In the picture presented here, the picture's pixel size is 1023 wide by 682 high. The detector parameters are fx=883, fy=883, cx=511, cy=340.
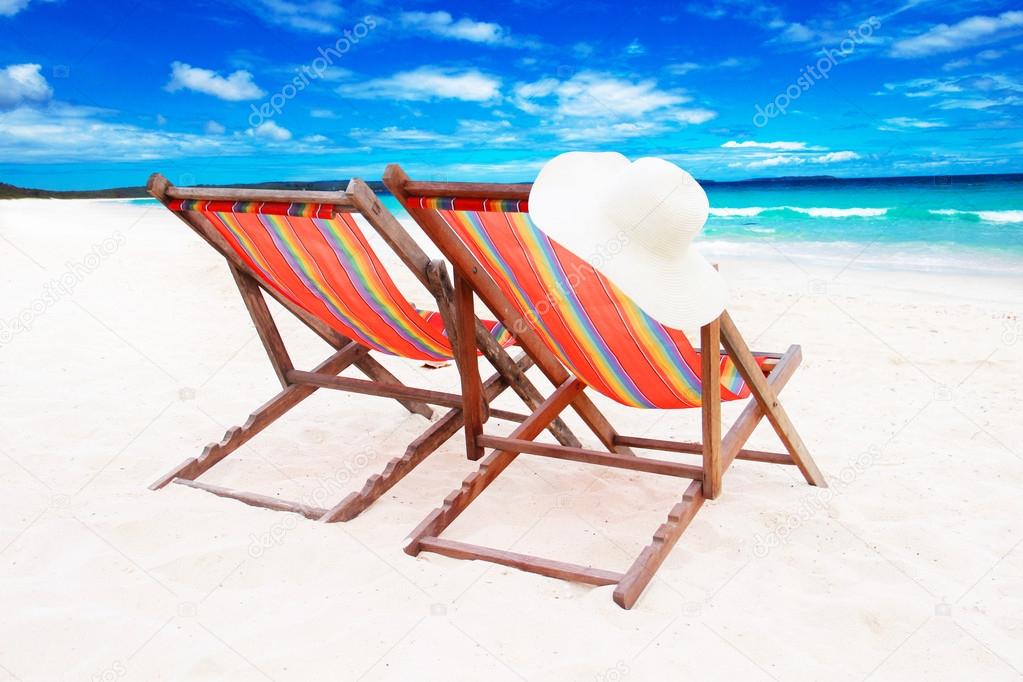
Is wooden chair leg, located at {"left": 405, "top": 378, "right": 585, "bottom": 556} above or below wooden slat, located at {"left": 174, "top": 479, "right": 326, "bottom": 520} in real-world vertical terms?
below

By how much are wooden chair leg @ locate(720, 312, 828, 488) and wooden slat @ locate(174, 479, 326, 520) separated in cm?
129

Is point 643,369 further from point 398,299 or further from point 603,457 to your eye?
point 398,299

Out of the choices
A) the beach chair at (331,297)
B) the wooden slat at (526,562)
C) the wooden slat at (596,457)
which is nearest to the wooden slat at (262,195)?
the beach chair at (331,297)

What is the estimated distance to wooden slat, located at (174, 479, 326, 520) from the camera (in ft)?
8.70

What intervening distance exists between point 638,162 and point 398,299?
0.94m

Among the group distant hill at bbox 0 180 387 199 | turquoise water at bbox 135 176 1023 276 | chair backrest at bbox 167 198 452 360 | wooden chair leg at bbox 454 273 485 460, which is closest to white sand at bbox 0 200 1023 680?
wooden chair leg at bbox 454 273 485 460

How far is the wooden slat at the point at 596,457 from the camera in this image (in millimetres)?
2465

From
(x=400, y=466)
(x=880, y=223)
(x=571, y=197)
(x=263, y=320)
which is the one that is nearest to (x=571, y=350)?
(x=571, y=197)

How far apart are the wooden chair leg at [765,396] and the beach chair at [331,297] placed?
0.75 m

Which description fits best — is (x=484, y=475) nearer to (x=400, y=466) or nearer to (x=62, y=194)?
(x=400, y=466)

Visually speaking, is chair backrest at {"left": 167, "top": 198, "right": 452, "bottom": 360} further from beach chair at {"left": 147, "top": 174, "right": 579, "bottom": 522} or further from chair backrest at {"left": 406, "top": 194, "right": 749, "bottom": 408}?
chair backrest at {"left": 406, "top": 194, "right": 749, "bottom": 408}

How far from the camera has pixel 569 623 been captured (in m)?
2.01

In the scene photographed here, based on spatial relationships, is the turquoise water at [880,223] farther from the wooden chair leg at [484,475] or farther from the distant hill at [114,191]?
the wooden chair leg at [484,475]

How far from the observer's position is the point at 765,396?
8.54 ft
